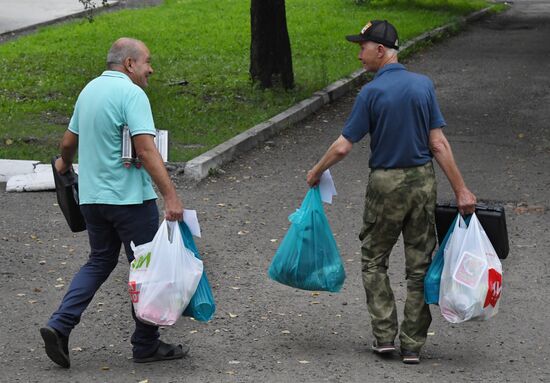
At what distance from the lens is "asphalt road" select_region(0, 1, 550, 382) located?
589cm

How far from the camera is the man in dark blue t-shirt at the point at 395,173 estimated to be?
19.0 feet

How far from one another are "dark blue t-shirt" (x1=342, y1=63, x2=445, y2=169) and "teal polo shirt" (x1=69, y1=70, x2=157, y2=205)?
1.10 metres

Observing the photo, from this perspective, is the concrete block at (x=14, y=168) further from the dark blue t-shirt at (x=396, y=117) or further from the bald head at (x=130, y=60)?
the dark blue t-shirt at (x=396, y=117)

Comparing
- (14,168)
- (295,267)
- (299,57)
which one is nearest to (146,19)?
(299,57)

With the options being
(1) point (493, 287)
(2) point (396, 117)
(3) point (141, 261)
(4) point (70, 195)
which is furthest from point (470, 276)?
(4) point (70, 195)

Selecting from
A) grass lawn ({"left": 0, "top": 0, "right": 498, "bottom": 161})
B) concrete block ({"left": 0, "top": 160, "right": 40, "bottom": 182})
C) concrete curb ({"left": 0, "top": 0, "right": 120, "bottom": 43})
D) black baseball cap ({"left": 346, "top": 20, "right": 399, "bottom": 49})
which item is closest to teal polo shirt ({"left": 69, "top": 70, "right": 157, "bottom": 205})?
black baseball cap ({"left": 346, "top": 20, "right": 399, "bottom": 49})

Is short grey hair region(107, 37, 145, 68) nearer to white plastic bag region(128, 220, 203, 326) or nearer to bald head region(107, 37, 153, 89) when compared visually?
bald head region(107, 37, 153, 89)

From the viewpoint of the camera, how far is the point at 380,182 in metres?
Answer: 5.87

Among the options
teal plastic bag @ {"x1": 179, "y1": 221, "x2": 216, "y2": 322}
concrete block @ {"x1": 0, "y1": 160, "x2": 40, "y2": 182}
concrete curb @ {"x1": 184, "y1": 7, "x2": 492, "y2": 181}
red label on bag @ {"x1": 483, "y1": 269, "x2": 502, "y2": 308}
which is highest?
teal plastic bag @ {"x1": 179, "y1": 221, "x2": 216, "y2": 322}

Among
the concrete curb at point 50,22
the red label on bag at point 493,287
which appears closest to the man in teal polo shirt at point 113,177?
the red label on bag at point 493,287

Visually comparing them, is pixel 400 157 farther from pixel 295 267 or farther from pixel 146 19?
pixel 146 19

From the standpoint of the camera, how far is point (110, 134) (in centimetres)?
569

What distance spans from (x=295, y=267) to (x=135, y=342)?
968 millimetres

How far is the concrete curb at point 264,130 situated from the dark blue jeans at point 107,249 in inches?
174
